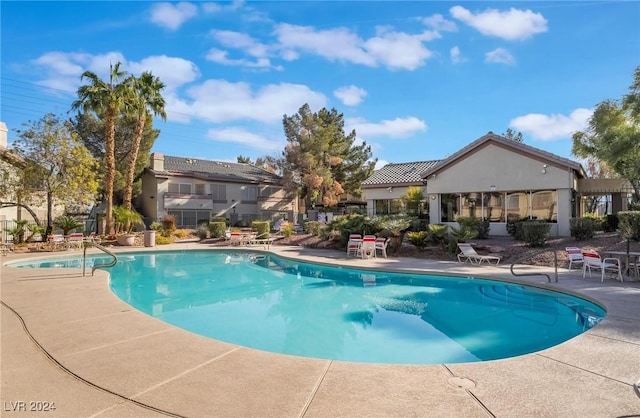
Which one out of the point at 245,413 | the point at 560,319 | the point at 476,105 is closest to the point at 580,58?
the point at 476,105

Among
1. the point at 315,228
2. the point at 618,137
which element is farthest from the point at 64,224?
the point at 618,137

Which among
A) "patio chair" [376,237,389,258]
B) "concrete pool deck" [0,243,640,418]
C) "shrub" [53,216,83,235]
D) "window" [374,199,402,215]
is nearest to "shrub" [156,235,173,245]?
"shrub" [53,216,83,235]

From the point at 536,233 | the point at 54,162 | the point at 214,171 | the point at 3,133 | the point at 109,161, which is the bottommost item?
the point at 536,233

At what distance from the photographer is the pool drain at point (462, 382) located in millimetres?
4055

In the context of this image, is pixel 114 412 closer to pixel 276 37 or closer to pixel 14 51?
pixel 276 37

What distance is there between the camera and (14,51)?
44.1ft

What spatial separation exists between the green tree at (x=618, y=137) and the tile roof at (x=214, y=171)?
94.7 feet

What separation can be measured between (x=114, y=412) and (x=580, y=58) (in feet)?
64.7

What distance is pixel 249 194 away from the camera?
40.6 m

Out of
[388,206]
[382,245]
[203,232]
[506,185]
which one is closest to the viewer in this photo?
[382,245]

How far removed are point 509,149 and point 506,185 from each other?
1956 millimetres

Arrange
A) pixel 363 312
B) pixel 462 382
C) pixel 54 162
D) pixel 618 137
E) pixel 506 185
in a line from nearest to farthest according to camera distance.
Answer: pixel 462 382, pixel 363 312, pixel 618 137, pixel 506 185, pixel 54 162

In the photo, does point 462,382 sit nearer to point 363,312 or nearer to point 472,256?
point 363,312

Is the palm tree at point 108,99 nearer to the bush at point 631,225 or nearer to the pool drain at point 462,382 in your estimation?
the pool drain at point 462,382
